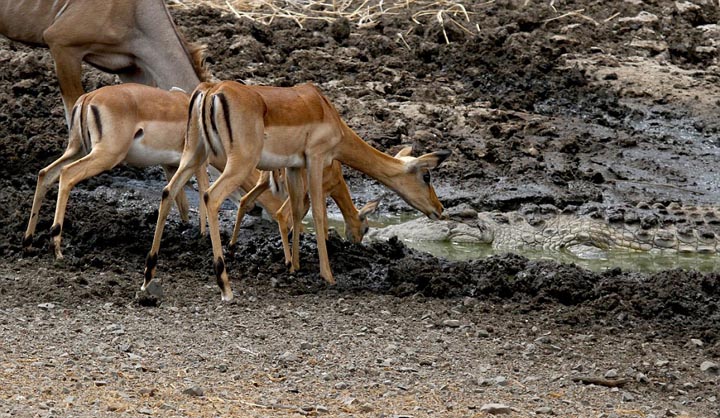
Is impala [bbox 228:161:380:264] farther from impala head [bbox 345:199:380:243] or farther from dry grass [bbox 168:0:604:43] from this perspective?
dry grass [bbox 168:0:604:43]

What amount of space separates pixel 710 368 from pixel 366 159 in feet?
9.27

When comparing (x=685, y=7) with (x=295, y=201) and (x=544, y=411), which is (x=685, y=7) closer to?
(x=295, y=201)

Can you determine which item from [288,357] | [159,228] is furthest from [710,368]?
[159,228]

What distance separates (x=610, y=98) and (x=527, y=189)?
80.9 inches

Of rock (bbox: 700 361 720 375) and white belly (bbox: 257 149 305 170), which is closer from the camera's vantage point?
rock (bbox: 700 361 720 375)

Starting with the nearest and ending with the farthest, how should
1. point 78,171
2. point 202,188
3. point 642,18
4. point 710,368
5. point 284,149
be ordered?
point 710,368 < point 284,149 < point 78,171 < point 202,188 < point 642,18

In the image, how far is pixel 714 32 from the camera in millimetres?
14930

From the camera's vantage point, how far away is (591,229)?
11.3 m

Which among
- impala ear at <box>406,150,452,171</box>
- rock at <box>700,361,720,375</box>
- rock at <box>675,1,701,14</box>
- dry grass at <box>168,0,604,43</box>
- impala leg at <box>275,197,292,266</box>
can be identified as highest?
impala ear at <box>406,150,452,171</box>

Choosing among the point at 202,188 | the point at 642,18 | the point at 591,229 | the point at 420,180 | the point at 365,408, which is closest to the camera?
the point at 365,408

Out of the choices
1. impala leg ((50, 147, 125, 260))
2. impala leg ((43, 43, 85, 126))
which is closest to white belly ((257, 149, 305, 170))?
impala leg ((50, 147, 125, 260))

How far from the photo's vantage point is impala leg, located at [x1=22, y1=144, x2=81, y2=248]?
8.52 meters

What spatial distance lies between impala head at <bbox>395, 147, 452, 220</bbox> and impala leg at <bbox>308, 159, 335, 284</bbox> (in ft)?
2.41

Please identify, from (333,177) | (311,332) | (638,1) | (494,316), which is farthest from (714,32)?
(311,332)
